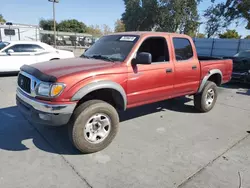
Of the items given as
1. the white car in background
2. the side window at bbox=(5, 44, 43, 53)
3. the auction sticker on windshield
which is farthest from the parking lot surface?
the side window at bbox=(5, 44, 43, 53)

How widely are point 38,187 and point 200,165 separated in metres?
2.19

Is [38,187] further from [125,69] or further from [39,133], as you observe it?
[125,69]

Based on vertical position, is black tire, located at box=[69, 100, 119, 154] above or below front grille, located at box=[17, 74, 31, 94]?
below

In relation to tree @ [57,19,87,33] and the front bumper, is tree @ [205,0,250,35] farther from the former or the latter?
tree @ [57,19,87,33]

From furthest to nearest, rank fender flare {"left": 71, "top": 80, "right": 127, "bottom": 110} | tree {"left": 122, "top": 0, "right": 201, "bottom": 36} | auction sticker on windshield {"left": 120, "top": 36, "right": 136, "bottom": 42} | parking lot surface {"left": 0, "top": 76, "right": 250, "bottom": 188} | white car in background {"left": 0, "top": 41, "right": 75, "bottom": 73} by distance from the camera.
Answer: tree {"left": 122, "top": 0, "right": 201, "bottom": 36} → white car in background {"left": 0, "top": 41, "right": 75, "bottom": 73} → auction sticker on windshield {"left": 120, "top": 36, "right": 136, "bottom": 42} → fender flare {"left": 71, "top": 80, "right": 127, "bottom": 110} → parking lot surface {"left": 0, "top": 76, "right": 250, "bottom": 188}

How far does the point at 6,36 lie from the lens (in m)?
23.2

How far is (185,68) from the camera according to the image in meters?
4.51

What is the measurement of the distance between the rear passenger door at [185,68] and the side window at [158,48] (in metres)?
0.22

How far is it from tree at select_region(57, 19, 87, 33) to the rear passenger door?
193ft

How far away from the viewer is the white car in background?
8805mm

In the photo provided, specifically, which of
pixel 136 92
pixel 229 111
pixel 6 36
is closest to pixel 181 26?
pixel 6 36

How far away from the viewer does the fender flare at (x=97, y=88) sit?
2970 millimetres

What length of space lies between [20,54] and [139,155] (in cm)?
801

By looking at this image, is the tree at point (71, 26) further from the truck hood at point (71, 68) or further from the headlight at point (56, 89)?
the headlight at point (56, 89)
